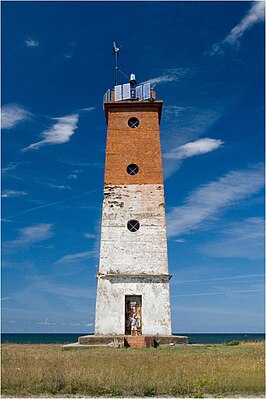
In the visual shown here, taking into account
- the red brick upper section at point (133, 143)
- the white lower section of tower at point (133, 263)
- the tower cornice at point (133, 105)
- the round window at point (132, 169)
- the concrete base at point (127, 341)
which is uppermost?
the tower cornice at point (133, 105)

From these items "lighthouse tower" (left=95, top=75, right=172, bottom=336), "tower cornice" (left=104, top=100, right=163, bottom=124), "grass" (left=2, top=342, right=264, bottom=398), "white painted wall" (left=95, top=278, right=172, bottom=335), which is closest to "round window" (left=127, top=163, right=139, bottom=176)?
"lighthouse tower" (left=95, top=75, right=172, bottom=336)

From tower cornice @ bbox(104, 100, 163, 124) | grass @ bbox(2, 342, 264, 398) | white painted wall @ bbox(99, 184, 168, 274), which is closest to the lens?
grass @ bbox(2, 342, 264, 398)

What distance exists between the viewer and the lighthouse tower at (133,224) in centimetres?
1959

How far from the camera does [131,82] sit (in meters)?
23.3

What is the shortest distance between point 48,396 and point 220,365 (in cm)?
478

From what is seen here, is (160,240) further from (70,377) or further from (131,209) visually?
(70,377)

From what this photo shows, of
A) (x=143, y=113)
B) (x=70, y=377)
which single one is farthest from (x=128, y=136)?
(x=70, y=377)

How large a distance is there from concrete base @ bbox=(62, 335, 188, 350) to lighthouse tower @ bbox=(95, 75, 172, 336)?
32.2 inches

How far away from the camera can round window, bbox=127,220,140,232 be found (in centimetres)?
2066

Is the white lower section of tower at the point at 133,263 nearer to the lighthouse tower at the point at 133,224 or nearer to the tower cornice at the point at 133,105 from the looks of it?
the lighthouse tower at the point at 133,224

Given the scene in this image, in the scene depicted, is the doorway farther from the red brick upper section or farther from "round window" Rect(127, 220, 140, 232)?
the red brick upper section

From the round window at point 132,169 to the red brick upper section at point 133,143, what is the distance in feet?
0.46

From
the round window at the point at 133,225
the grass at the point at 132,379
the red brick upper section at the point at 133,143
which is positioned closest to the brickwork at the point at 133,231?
the red brick upper section at the point at 133,143

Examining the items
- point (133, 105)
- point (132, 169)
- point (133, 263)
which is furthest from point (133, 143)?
point (133, 263)
